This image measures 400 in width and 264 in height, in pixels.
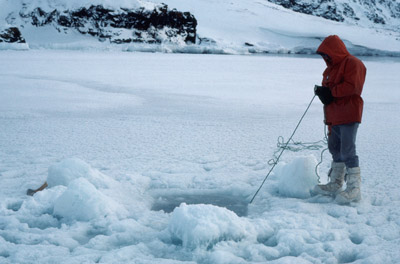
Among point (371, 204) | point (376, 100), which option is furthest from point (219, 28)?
point (371, 204)

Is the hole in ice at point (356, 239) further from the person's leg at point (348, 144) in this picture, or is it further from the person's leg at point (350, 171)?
the person's leg at point (348, 144)

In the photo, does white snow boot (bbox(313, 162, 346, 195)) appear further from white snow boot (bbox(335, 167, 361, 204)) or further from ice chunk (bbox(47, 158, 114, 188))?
ice chunk (bbox(47, 158, 114, 188))

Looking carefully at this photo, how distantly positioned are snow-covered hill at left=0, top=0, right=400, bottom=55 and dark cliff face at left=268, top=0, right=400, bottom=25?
171ft

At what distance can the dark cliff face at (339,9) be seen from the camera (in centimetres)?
9894

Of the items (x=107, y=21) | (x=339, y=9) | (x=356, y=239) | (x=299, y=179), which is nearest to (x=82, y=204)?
(x=299, y=179)

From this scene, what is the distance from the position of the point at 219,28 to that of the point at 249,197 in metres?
41.5

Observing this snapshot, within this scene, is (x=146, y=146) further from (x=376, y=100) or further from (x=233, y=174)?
(x=376, y=100)

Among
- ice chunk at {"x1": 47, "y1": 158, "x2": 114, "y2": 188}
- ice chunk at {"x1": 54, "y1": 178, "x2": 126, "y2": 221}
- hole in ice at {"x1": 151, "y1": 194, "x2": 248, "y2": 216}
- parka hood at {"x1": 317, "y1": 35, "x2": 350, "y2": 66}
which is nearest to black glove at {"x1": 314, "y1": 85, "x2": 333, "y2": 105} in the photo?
parka hood at {"x1": 317, "y1": 35, "x2": 350, "y2": 66}

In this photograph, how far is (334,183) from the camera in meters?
3.09

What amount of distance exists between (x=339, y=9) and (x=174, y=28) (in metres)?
74.2

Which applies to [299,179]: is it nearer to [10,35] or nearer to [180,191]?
[180,191]

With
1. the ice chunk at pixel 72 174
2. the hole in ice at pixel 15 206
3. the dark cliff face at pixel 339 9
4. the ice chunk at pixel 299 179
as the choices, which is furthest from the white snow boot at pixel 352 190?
the dark cliff face at pixel 339 9

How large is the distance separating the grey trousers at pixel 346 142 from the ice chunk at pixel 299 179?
22 cm

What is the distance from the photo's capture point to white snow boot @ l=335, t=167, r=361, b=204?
9.61ft
